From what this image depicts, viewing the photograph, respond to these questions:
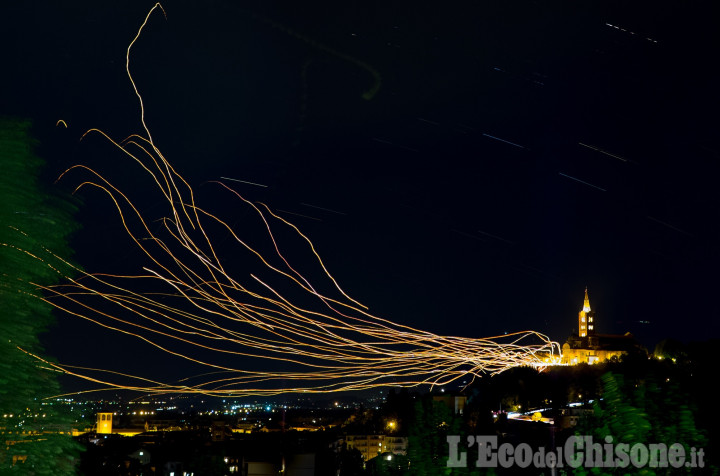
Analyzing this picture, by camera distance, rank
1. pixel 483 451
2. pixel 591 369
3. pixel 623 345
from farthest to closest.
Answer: pixel 623 345 < pixel 591 369 < pixel 483 451

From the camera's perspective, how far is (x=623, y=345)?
3903 inches

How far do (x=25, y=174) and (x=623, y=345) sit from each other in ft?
341

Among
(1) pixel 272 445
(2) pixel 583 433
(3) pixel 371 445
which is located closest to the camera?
(2) pixel 583 433

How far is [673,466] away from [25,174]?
4478mm

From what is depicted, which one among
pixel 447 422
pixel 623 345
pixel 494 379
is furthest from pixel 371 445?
pixel 447 422

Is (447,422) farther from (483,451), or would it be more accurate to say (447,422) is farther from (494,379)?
(494,379)

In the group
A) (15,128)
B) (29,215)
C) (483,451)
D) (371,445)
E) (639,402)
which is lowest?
(371,445)

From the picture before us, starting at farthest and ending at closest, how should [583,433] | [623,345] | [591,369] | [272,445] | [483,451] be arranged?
[623,345] → [591,369] → [272,445] → [483,451] → [583,433]

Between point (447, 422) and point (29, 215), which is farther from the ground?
point (29, 215)

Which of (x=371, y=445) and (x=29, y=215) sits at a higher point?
(x=29, y=215)

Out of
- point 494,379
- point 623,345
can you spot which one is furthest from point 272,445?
point 623,345

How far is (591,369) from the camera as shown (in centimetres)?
7306

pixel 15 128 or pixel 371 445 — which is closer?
pixel 15 128

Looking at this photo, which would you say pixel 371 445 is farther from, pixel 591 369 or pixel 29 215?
pixel 29 215
